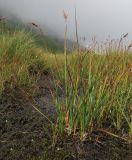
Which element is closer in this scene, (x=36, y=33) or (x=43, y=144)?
(x=43, y=144)

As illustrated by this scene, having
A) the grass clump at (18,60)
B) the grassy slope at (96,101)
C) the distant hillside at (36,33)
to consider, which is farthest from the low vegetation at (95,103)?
the grass clump at (18,60)

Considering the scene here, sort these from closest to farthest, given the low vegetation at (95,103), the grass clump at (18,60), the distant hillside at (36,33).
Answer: the low vegetation at (95,103) → the distant hillside at (36,33) → the grass clump at (18,60)

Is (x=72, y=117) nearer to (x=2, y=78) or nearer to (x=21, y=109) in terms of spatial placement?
(x=21, y=109)

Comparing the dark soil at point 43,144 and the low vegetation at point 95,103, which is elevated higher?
the low vegetation at point 95,103

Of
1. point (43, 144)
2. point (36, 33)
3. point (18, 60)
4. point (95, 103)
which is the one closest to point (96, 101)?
point (95, 103)

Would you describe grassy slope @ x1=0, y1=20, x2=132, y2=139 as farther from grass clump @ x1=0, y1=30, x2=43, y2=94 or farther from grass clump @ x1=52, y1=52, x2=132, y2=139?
grass clump @ x1=0, y1=30, x2=43, y2=94

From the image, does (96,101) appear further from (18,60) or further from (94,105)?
(18,60)

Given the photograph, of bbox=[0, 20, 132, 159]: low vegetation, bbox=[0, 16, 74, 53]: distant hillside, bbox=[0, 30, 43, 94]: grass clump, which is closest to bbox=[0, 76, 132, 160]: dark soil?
bbox=[0, 20, 132, 159]: low vegetation

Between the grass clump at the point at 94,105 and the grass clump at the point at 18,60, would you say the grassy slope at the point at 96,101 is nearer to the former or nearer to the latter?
the grass clump at the point at 94,105

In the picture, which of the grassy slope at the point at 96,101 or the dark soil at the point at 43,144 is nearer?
the dark soil at the point at 43,144

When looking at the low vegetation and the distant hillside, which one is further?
the distant hillside

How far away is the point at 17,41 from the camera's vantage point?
8852mm

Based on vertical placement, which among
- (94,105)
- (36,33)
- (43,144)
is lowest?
(43,144)

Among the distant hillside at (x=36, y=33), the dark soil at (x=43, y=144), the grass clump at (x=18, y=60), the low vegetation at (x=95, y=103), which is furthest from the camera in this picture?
the grass clump at (x=18, y=60)
